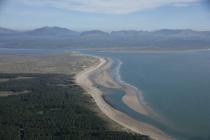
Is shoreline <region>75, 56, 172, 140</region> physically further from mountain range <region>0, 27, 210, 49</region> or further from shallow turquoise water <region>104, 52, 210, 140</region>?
mountain range <region>0, 27, 210, 49</region>

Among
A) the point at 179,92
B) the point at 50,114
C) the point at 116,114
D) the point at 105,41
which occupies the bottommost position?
the point at 116,114

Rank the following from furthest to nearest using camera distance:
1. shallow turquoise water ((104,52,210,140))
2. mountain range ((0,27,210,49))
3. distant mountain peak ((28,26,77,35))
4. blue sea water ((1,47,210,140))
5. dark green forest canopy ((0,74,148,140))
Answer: distant mountain peak ((28,26,77,35)) < mountain range ((0,27,210,49)) < shallow turquoise water ((104,52,210,140)) < blue sea water ((1,47,210,140)) < dark green forest canopy ((0,74,148,140))

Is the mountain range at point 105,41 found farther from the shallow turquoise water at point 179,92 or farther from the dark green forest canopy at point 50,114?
the dark green forest canopy at point 50,114

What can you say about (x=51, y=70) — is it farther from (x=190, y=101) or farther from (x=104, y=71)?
(x=190, y=101)

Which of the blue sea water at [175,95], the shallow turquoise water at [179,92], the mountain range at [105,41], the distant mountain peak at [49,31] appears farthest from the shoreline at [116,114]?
the distant mountain peak at [49,31]

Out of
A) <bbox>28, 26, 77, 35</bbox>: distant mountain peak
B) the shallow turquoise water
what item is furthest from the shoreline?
<bbox>28, 26, 77, 35</bbox>: distant mountain peak

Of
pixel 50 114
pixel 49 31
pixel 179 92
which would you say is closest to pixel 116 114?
pixel 50 114

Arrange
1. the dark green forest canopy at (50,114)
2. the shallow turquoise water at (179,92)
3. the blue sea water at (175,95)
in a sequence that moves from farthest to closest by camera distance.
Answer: the shallow turquoise water at (179,92)
the blue sea water at (175,95)
the dark green forest canopy at (50,114)

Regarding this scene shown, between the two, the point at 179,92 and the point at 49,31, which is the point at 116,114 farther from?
the point at 49,31

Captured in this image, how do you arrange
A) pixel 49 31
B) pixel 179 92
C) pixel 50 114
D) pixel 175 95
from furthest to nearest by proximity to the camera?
pixel 49 31
pixel 179 92
pixel 175 95
pixel 50 114

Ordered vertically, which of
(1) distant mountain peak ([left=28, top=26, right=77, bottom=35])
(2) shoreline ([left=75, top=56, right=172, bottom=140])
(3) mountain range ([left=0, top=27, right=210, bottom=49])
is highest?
(1) distant mountain peak ([left=28, top=26, right=77, bottom=35])
